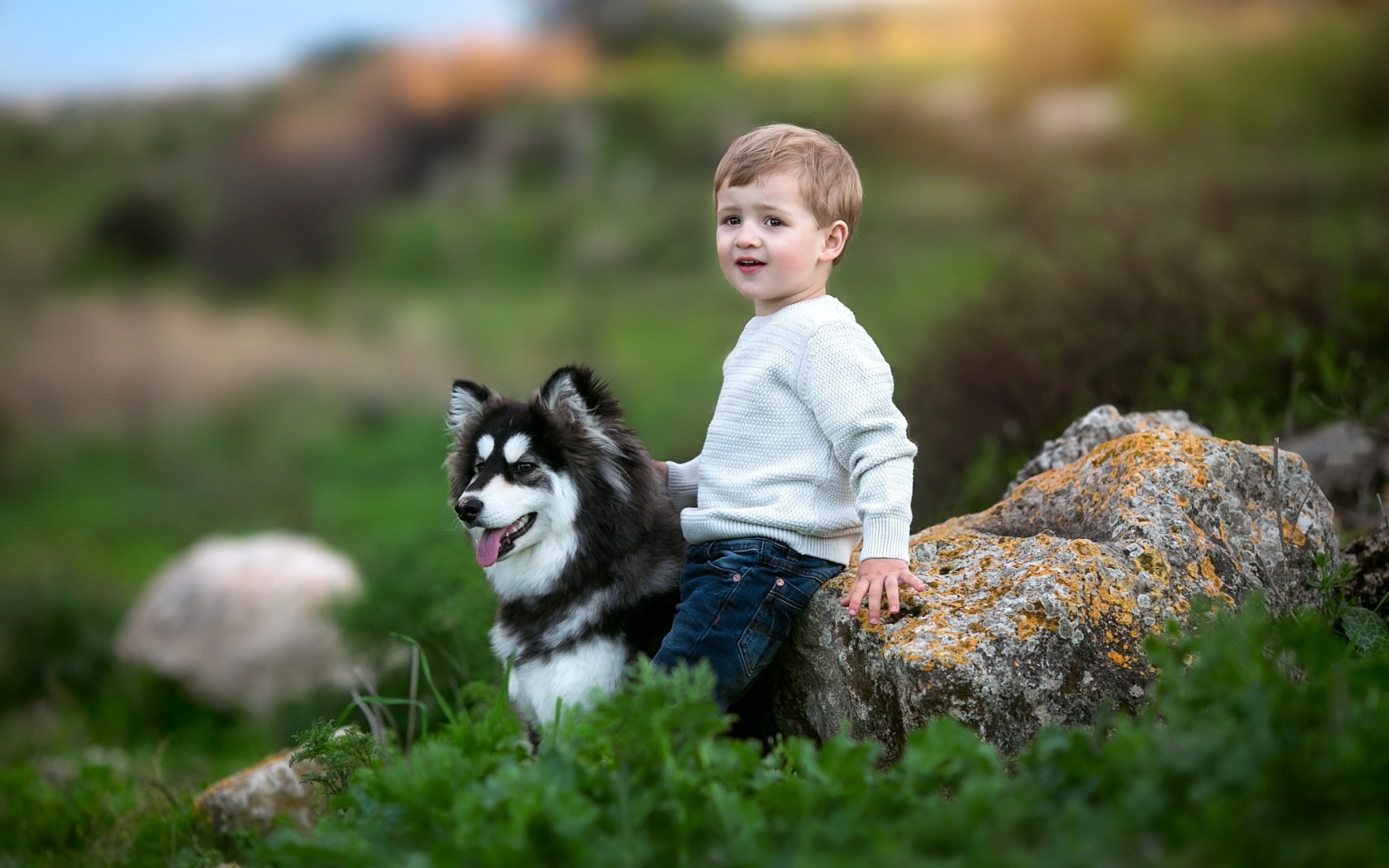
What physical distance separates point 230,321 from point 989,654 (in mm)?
22171

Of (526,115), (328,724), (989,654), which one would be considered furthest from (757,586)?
(526,115)

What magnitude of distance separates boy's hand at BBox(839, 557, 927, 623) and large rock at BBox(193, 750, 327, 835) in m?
2.78

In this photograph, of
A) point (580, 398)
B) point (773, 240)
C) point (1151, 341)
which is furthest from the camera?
point (1151, 341)

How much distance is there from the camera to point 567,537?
392 cm

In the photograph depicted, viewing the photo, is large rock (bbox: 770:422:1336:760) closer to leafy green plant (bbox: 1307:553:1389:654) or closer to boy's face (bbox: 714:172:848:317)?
leafy green plant (bbox: 1307:553:1389:654)

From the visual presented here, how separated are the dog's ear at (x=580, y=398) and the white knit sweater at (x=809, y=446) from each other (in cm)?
39

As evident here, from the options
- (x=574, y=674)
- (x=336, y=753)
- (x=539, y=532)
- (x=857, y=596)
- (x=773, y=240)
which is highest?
(x=773, y=240)

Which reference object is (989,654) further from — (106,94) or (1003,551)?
(106,94)

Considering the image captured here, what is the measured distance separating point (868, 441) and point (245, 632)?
7968 millimetres

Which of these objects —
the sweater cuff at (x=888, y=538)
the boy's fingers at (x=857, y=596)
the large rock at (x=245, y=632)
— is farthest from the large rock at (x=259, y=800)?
the large rock at (x=245, y=632)

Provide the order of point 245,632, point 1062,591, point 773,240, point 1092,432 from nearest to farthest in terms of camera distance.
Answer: point 1062,591
point 773,240
point 1092,432
point 245,632

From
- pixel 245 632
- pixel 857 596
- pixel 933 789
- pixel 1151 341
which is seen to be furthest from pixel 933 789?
pixel 245 632

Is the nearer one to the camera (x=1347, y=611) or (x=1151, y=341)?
(x=1347, y=611)

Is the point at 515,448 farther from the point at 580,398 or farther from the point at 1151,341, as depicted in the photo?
the point at 1151,341
